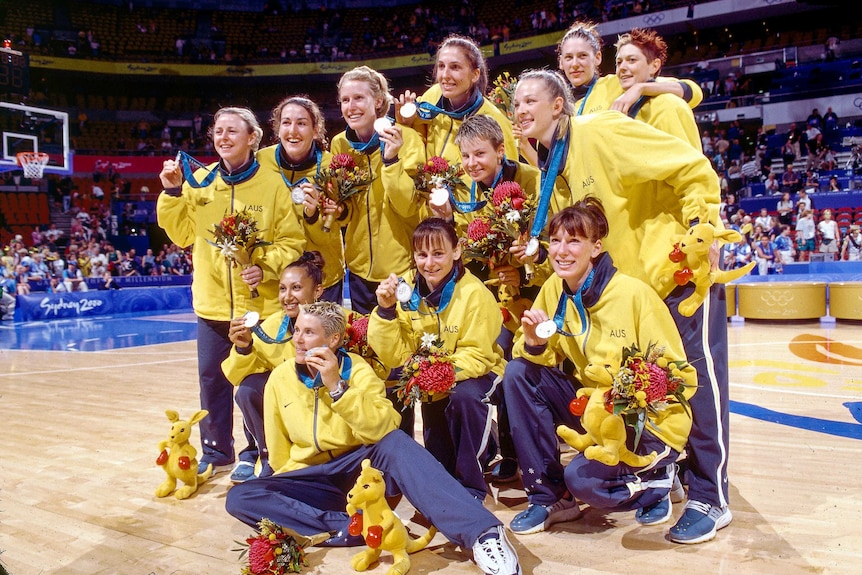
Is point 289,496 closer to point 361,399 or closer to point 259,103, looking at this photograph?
point 361,399

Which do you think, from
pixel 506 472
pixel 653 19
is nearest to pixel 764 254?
pixel 506 472

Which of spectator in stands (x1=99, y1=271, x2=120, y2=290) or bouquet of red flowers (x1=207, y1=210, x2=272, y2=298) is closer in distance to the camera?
bouquet of red flowers (x1=207, y1=210, x2=272, y2=298)

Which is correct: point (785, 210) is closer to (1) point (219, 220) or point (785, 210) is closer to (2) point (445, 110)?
(2) point (445, 110)

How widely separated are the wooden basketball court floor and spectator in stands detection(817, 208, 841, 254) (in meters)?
6.78

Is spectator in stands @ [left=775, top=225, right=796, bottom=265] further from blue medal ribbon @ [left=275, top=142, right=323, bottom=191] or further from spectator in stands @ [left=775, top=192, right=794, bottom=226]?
blue medal ribbon @ [left=275, top=142, right=323, bottom=191]

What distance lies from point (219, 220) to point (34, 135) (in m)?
13.1

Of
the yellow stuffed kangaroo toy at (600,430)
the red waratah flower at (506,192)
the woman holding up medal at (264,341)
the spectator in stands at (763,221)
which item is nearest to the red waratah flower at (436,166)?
the red waratah flower at (506,192)

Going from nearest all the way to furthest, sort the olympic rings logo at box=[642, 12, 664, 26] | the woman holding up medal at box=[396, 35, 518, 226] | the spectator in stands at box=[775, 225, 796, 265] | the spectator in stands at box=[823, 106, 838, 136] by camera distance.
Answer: the woman holding up medal at box=[396, 35, 518, 226] < the spectator in stands at box=[775, 225, 796, 265] < the spectator in stands at box=[823, 106, 838, 136] < the olympic rings logo at box=[642, 12, 664, 26]

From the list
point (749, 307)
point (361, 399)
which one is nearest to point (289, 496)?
point (361, 399)

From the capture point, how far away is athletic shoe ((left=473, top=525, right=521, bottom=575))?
2.73 m

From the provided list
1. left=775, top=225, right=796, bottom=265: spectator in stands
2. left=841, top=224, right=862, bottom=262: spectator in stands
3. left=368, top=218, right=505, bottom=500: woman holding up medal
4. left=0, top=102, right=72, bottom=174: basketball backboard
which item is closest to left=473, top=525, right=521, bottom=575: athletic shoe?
left=368, top=218, right=505, bottom=500: woman holding up medal

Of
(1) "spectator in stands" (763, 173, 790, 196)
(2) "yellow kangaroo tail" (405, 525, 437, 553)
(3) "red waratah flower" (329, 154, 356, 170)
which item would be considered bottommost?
(2) "yellow kangaroo tail" (405, 525, 437, 553)

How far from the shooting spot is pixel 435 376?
3225mm

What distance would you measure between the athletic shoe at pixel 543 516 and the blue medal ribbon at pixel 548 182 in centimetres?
132
